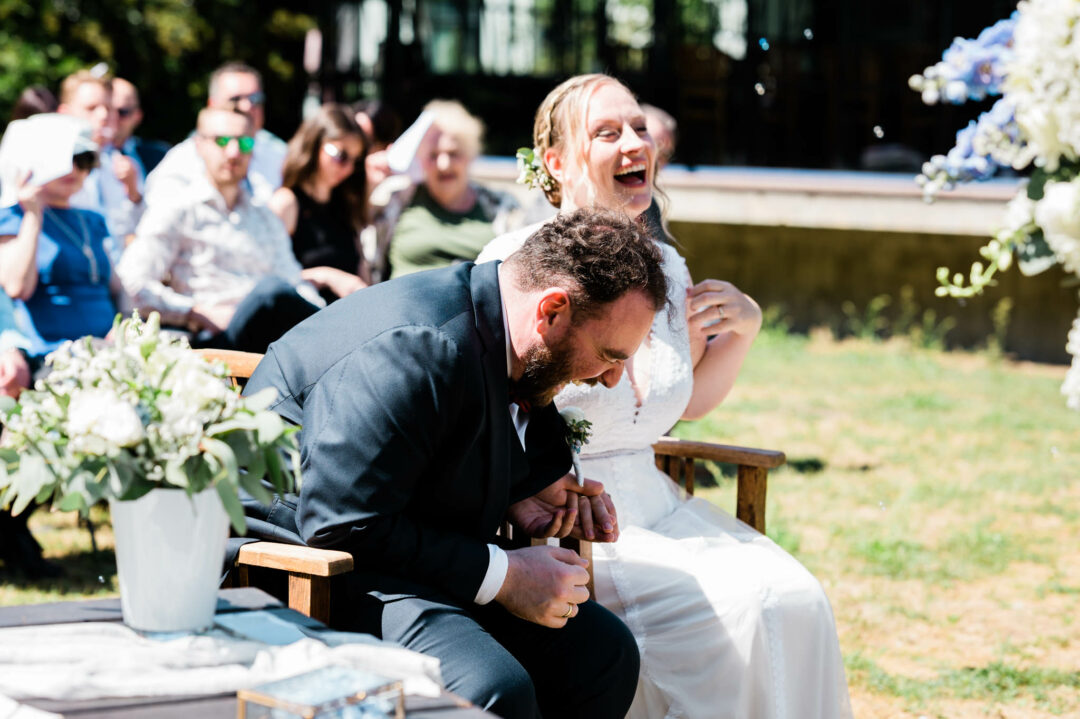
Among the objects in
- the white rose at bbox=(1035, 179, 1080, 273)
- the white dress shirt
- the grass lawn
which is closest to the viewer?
the white rose at bbox=(1035, 179, 1080, 273)

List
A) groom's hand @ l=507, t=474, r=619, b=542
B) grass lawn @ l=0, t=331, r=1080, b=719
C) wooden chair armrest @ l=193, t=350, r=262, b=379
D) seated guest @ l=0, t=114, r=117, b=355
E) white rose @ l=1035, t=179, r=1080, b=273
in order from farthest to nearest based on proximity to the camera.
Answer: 1. seated guest @ l=0, t=114, r=117, b=355
2. grass lawn @ l=0, t=331, r=1080, b=719
3. wooden chair armrest @ l=193, t=350, r=262, b=379
4. groom's hand @ l=507, t=474, r=619, b=542
5. white rose @ l=1035, t=179, r=1080, b=273

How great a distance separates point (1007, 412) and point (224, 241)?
18.3 feet

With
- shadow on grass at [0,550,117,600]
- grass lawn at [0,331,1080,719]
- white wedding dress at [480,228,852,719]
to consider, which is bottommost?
grass lawn at [0,331,1080,719]

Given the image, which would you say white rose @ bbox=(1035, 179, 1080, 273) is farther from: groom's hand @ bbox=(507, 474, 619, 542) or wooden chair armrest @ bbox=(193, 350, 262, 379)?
wooden chair armrest @ bbox=(193, 350, 262, 379)

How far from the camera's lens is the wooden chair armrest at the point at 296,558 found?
2.34 m

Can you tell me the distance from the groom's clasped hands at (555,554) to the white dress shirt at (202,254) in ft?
8.33

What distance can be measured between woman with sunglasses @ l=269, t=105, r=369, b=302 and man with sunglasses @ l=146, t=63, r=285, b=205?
183 mm

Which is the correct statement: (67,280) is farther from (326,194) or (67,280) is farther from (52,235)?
(326,194)

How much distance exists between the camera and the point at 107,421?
1842 millimetres

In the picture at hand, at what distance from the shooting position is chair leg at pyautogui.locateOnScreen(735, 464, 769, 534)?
3457mm

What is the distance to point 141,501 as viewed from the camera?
75.6 inches

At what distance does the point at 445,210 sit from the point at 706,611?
3499 mm

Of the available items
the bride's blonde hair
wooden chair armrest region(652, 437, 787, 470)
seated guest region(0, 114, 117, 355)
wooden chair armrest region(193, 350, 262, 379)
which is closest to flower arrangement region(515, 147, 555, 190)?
the bride's blonde hair

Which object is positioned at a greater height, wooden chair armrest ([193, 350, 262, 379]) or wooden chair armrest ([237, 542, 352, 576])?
wooden chair armrest ([193, 350, 262, 379])
